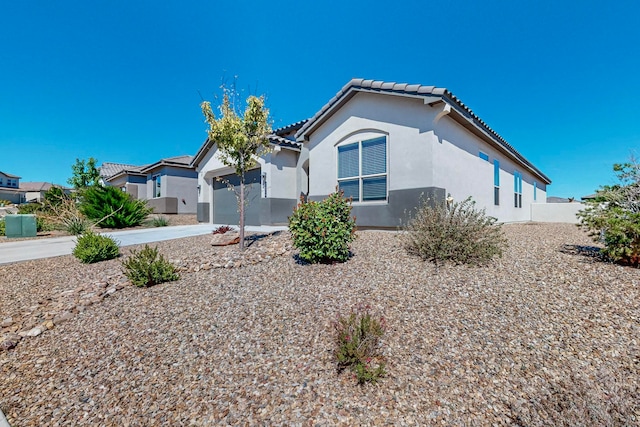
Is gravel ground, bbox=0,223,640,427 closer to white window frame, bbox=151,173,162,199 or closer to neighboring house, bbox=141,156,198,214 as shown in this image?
neighboring house, bbox=141,156,198,214

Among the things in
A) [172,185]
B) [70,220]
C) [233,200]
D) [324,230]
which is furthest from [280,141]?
[172,185]

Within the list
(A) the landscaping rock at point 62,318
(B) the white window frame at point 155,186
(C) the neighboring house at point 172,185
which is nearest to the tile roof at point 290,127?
(C) the neighboring house at point 172,185

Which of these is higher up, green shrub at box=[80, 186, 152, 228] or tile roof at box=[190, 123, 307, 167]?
tile roof at box=[190, 123, 307, 167]

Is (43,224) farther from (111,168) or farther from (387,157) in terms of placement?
(111,168)

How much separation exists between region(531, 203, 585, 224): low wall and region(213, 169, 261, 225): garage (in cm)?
1865

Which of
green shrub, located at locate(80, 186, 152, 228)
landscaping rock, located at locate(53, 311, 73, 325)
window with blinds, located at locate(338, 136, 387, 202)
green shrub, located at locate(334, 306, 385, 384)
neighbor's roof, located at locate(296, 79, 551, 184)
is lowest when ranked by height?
landscaping rock, located at locate(53, 311, 73, 325)

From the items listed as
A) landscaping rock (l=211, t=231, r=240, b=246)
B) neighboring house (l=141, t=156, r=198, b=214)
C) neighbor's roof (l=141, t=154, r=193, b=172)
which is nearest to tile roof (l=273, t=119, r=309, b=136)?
landscaping rock (l=211, t=231, r=240, b=246)

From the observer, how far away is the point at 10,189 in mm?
47781

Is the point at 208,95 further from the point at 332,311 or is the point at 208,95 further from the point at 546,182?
the point at 546,182

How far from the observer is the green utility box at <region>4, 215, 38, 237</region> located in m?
11.3

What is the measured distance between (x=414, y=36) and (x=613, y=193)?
9.94m

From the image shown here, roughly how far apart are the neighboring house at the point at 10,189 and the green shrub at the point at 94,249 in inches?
2277

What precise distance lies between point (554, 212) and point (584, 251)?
16.4m

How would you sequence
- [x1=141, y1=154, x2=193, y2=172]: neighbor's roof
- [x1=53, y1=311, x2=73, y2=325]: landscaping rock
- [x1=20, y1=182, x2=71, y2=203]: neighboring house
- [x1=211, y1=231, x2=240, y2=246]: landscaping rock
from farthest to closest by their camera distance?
[x1=20, y1=182, x2=71, y2=203]: neighboring house
[x1=141, y1=154, x2=193, y2=172]: neighbor's roof
[x1=211, y1=231, x2=240, y2=246]: landscaping rock
[x1=53, y1=311, x2=73, y2=325]: landscaping rock
